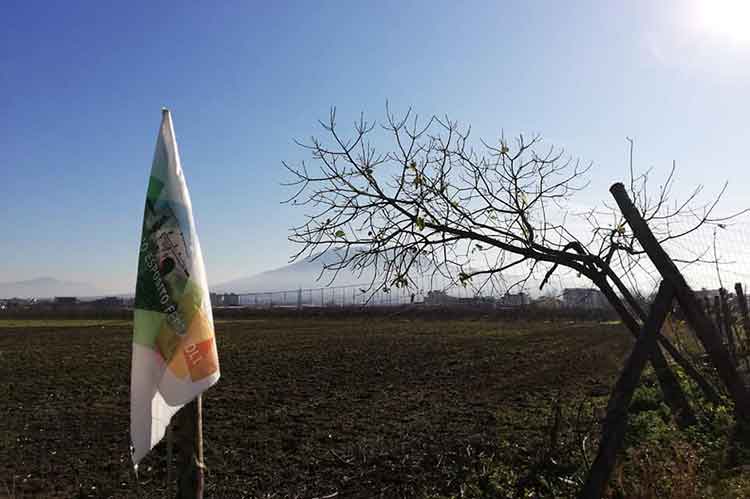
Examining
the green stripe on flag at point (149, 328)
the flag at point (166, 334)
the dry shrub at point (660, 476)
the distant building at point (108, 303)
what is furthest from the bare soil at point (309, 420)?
the distant building at point (108, 303)

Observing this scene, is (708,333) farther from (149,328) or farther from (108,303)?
(108,303)

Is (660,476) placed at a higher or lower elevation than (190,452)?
lower

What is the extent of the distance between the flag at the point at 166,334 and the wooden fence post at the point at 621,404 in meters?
2.60

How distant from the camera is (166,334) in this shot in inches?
96.7

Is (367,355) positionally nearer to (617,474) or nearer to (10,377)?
(10,377)

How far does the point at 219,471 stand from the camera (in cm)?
563

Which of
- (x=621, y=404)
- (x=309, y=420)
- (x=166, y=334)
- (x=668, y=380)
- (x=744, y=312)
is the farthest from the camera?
(x=309, y=420)

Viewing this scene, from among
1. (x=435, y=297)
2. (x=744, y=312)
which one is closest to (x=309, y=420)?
(x=435, y=297)

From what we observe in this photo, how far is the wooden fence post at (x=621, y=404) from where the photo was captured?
3615 millimetres

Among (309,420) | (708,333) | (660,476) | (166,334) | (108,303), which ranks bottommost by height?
(309,420)

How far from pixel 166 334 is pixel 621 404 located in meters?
2.97

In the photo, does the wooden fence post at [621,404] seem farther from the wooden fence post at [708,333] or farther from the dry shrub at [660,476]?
the dry shrub at [660,476]

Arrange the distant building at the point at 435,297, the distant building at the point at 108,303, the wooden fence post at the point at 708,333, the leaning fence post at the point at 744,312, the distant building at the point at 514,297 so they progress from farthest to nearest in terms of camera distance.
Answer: the distant building at the point at 108,303 → the leaning fence post at the point at 744,312 → the distant building at the point at 435,297 → the distant building at the point at 514,297 → the wooden fence post at the point at 708,333

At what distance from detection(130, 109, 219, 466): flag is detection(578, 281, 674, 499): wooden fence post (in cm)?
260
